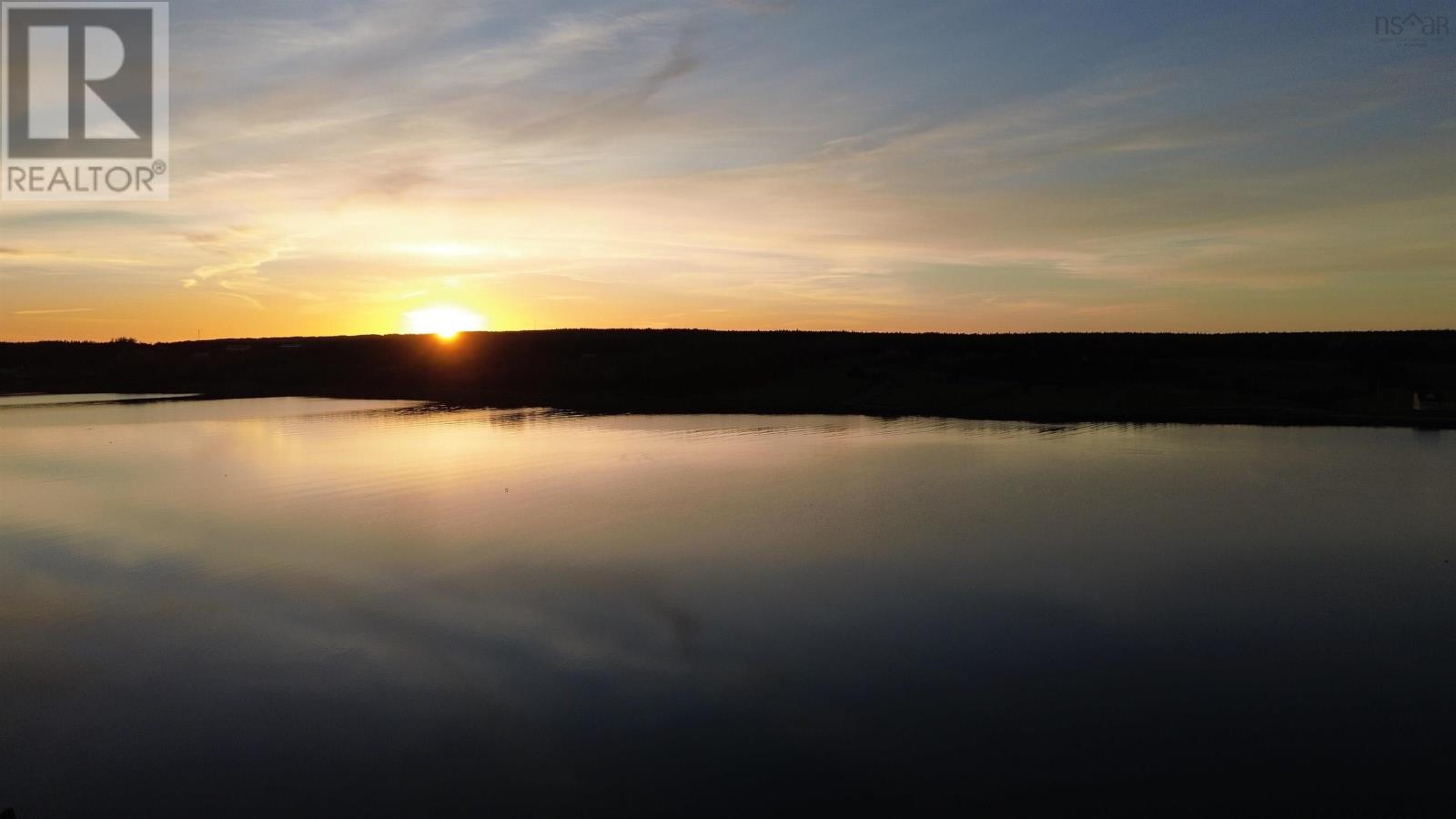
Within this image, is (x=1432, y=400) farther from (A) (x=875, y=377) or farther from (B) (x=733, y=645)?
(B) (x=733, y=645)

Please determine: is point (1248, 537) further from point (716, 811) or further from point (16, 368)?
point (16, 368)

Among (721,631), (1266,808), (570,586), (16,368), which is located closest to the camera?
(1266,808)

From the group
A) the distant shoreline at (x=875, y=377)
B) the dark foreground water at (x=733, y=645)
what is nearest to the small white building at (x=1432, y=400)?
the distant shoreline at (x=875, y=377)

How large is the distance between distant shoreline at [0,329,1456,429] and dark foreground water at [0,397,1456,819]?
15.5 meters

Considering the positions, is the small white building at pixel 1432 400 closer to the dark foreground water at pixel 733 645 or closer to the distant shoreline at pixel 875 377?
the distant shoreline at pixel 875 377

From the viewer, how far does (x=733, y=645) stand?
9367mm

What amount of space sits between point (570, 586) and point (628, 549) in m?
1.91

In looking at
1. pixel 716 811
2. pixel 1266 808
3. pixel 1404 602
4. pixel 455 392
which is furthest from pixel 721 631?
pixel 455 392

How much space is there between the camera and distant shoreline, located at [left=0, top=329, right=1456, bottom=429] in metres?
34.1

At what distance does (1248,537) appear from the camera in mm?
13867

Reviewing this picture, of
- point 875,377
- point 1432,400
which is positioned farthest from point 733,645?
point 875,377

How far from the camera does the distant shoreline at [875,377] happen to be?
34094 millimetres

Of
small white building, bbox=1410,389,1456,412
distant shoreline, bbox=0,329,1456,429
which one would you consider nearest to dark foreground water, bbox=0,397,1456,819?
small white building, bbox=1410,389,1456,412

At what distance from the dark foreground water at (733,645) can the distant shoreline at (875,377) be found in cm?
1548
